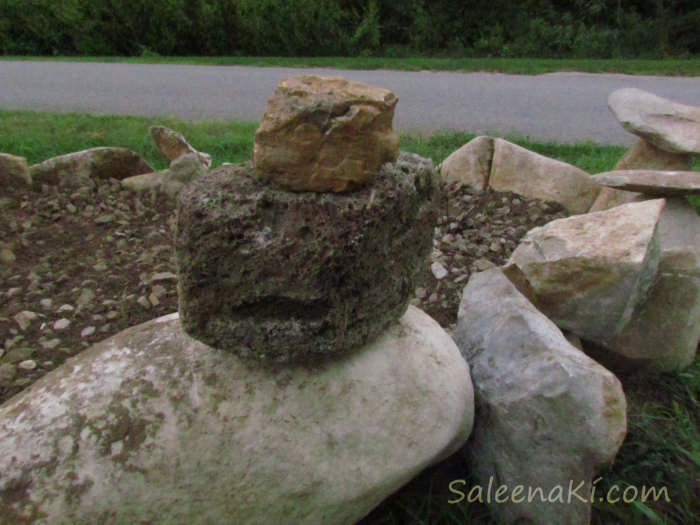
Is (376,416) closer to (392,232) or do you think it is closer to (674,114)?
(392,232)

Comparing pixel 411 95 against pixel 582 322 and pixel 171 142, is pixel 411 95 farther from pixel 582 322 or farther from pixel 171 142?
pixel 582 322

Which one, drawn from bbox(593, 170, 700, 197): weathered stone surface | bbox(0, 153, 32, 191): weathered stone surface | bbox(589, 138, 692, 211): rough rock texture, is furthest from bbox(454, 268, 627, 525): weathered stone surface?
bbox(0, 153, 32, 191): weathered stone surface

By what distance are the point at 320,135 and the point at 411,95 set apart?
252 inches

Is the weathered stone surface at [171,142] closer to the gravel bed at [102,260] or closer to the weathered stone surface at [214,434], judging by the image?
the gravel bed at [102,260]

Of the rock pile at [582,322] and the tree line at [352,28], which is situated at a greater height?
the rock pile at [582,322]

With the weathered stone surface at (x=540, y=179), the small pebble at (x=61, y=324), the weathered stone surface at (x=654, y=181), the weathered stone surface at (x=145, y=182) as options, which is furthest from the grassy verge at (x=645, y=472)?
the weathered stone surface at (x=145, y=182)

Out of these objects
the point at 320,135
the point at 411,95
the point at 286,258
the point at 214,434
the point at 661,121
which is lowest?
the point at 411,95

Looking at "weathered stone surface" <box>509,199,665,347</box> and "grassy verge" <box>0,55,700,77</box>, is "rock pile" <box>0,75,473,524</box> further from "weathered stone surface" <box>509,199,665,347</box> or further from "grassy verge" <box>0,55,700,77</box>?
"grassy verge" <box>0,55,700,77</box>

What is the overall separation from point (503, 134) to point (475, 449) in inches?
152

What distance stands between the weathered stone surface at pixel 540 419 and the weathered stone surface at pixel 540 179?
1622 millimetres

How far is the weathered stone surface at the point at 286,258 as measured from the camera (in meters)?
1.48

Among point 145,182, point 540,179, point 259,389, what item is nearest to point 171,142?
point 145,182

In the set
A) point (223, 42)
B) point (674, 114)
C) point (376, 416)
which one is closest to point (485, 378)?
point (376, 416)

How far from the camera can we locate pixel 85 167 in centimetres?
376
